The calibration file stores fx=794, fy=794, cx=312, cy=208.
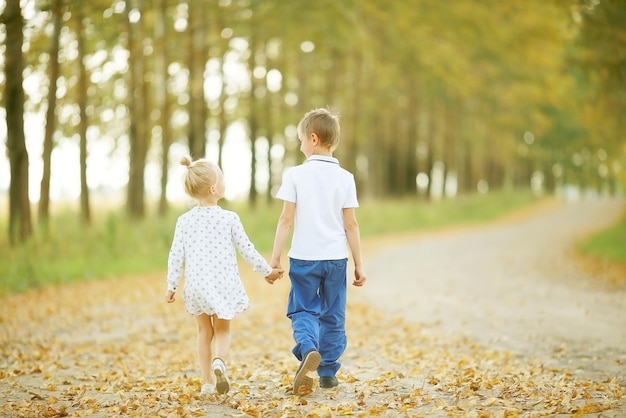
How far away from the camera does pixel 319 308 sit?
218 inches

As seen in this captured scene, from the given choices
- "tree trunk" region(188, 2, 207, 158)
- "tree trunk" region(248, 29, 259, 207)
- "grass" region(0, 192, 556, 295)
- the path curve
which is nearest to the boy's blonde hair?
the path curve

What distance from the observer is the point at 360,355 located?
7.37 metres

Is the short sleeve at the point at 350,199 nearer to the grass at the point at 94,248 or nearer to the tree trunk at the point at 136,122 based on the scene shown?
the grass at the point at 94,248

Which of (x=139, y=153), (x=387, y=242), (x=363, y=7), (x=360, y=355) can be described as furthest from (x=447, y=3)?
(x=360, y=355)

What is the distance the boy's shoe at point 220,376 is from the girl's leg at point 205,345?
19 centimetres

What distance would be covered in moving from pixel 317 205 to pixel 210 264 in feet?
2.73

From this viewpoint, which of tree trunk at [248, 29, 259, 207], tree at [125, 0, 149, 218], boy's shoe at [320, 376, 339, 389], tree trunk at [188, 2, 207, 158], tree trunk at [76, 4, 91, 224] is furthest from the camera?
tree trunk at [248, 29, 259, 207]

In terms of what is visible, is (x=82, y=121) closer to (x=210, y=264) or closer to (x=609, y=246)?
(x=609, y=246)

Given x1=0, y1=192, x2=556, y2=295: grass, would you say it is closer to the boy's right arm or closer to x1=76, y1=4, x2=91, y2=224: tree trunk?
x1=76, y1=4, x2=91, y2=224: tree trunk

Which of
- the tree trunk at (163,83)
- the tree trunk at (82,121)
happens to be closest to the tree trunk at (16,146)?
the tree trunk at (82,121)

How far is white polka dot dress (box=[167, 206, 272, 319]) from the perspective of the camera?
534 cm

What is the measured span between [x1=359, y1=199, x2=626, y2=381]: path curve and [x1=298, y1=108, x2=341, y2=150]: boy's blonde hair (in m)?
2.93

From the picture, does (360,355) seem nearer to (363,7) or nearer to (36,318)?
(36,318)

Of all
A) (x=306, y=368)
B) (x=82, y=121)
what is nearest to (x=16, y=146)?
(x=82, y=121)
